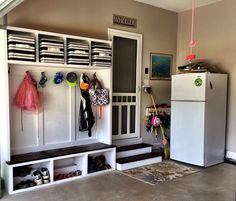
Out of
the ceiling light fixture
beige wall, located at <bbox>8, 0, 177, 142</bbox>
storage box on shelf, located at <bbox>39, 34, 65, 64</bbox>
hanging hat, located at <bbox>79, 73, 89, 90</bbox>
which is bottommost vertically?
hanging hat, located at <bbox>79, 73, 89, 90</bbox>

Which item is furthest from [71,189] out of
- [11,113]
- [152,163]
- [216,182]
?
[216,182]

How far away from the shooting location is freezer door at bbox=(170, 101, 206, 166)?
4.82 metres

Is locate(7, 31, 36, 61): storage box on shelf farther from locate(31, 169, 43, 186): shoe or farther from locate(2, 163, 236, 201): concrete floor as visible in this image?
locate(2, 163, 236, 201): concrete floor

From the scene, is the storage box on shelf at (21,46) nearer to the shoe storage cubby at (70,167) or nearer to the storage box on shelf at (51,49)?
the storage box on shelf at (51,49)

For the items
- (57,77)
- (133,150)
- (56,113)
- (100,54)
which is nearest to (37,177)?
(56,113)

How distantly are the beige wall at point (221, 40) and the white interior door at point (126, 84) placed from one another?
1.38 metres

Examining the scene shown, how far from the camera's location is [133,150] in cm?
511

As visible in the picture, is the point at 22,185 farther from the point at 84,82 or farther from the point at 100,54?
the point at 100,54

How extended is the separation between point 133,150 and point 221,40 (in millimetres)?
2823

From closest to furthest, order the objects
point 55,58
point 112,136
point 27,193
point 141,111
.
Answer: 1. point 27,193
2. point 55,58
3. point 112,136
4. point 141,111

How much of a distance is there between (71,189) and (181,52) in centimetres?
395

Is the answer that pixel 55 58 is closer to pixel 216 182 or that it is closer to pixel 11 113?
pixel 11 113

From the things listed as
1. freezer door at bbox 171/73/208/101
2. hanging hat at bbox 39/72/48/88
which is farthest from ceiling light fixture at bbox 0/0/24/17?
freezer door at bbox 171/73/208/101

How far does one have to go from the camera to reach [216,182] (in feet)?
13.5
